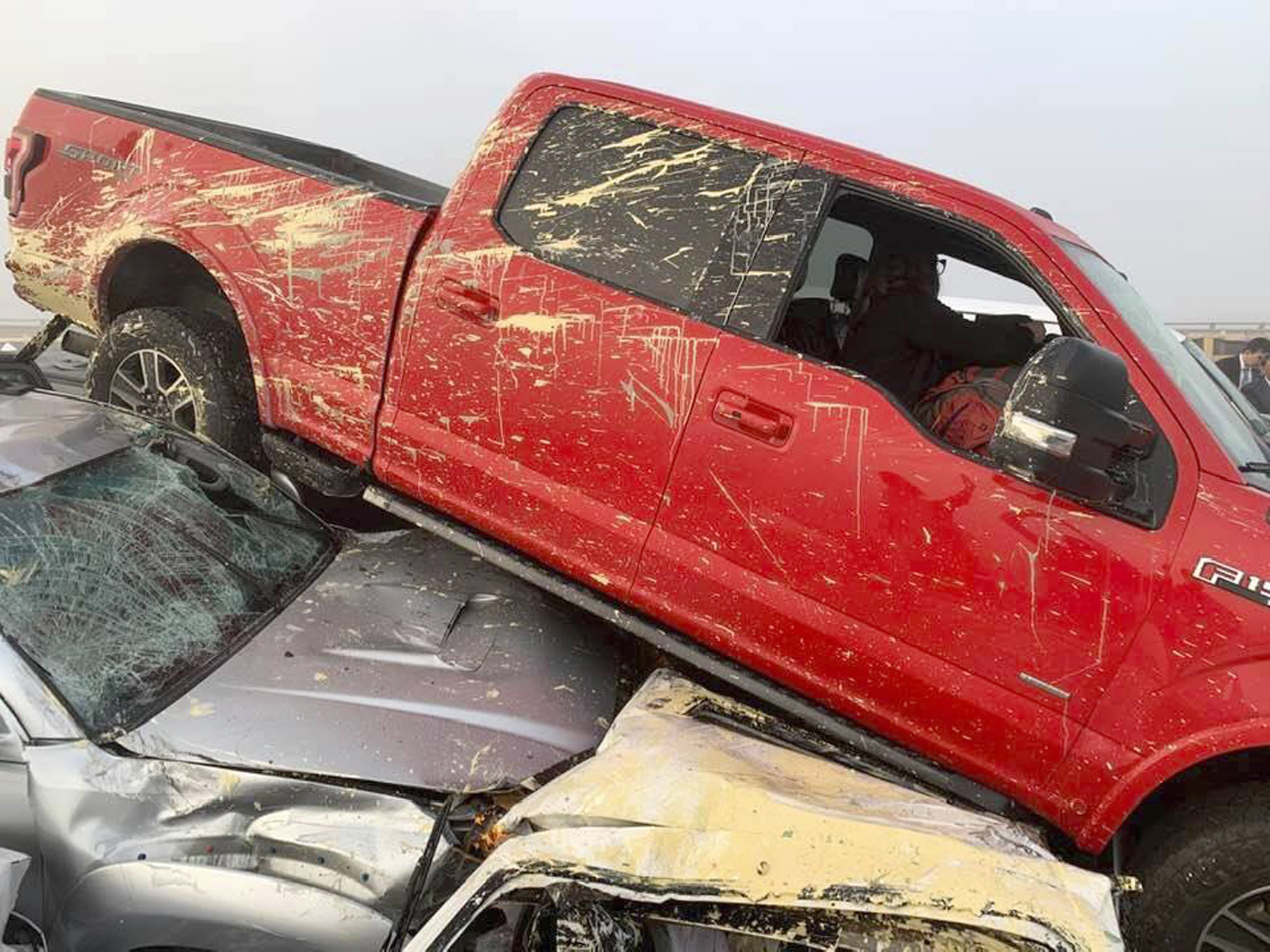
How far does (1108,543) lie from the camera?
216 cm

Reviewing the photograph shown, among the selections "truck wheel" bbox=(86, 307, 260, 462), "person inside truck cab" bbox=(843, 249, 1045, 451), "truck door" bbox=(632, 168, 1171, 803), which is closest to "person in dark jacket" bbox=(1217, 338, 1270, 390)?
"person inside truck cab" bbox=(843, 249, 1045, 451)

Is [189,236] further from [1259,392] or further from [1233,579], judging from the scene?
[1259,392]

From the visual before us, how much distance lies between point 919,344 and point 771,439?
0.79 m

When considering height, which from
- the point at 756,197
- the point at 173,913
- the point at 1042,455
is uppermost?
the point at 756,197

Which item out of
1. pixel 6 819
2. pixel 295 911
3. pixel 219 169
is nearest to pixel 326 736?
pixel 295 911

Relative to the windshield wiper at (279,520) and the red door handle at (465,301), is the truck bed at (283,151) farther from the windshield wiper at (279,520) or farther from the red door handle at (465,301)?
the windshield wiper at (279,520)

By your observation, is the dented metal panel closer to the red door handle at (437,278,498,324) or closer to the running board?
the running board

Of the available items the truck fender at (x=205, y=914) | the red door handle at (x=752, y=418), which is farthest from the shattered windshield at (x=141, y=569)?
the red door handle at (x=752, y=418)

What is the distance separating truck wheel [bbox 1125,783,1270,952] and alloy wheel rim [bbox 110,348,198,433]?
→ 3.57 m

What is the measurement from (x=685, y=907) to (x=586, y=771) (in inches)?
16.1

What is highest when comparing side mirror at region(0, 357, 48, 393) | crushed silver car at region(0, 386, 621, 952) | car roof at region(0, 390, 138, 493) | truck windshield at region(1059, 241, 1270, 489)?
truck windshield at region(1059, 241, 1270, 489)

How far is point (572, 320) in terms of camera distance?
275 centimetres

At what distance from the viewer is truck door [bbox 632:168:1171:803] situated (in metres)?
2.20

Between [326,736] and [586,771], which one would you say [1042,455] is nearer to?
[586,771]
